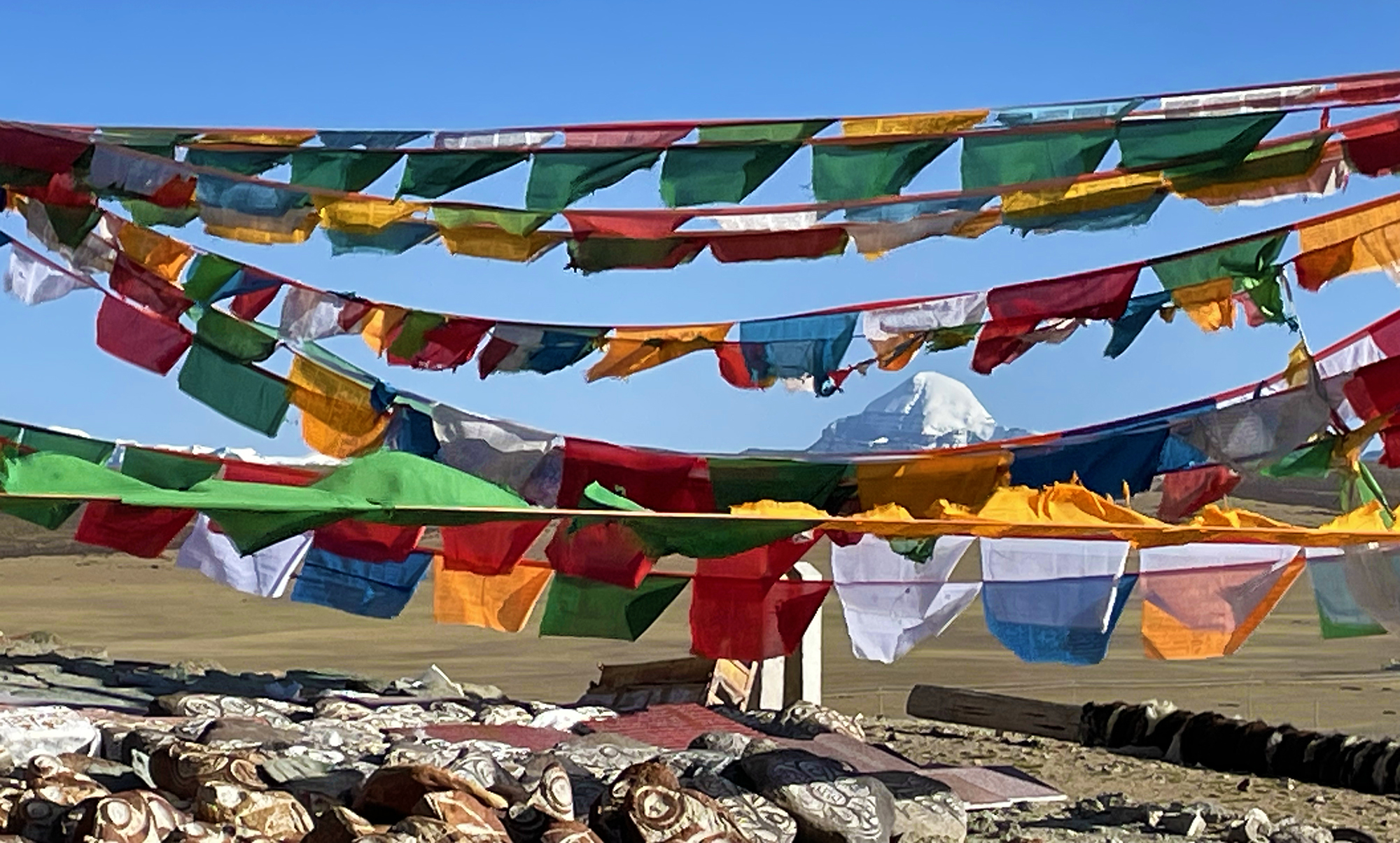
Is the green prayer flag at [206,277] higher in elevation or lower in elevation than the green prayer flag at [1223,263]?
lower

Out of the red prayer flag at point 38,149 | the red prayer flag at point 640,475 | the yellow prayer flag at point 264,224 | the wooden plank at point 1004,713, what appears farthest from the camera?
the wooden plank at point 1004,713

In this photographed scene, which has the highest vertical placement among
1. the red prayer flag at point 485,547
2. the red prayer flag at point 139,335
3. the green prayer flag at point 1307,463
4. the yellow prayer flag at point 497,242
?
the yellow prayer flag at point 497,242

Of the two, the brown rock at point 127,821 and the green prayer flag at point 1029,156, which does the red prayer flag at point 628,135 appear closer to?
the green prayer flag at point 1029,156

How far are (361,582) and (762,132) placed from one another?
3423 millimetres

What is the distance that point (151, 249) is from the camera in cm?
1035

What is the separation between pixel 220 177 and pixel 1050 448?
5.17 m

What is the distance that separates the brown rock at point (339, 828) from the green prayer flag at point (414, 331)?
5.32 meters

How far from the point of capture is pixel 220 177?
881 centimetres

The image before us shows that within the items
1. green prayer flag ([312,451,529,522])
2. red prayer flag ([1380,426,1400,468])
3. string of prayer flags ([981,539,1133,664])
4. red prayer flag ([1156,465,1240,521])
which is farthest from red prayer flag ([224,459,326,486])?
red prayer flag ([1380,426,1400,468])

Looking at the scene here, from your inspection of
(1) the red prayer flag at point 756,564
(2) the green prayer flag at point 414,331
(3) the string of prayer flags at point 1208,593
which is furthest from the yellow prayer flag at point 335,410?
(3) the string of prayer flags at point 1208,593

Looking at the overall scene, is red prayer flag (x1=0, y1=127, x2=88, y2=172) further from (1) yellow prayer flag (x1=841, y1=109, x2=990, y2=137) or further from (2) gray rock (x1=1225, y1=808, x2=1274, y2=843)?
(2) gray rock (x1=1225, y1=808, x2=1274, y2=843)

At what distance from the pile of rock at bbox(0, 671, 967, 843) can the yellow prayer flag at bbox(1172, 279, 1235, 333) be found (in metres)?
3.20

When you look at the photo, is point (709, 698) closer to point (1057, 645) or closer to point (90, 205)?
point (1057, 645)

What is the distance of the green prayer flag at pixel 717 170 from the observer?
787 cm
